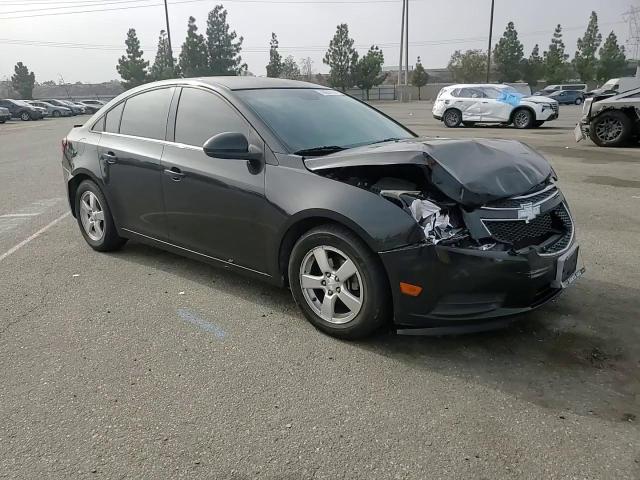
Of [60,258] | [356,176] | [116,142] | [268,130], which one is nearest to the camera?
[356,176]

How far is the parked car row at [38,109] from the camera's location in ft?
133

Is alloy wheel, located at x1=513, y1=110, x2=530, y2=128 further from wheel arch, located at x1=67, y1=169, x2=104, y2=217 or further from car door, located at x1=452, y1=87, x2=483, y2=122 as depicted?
wheel arch, located at x1=67, y1=169, x2=104, y2=217

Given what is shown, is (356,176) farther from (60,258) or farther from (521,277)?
(60,258)

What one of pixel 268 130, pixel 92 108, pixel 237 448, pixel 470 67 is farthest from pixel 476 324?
pixel 470 67

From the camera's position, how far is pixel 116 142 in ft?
16.3

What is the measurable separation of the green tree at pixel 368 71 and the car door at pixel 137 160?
70.0 m

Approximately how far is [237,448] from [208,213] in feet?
6.62

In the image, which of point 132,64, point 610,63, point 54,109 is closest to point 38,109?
point 54,109

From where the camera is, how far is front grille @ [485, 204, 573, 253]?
3.14m

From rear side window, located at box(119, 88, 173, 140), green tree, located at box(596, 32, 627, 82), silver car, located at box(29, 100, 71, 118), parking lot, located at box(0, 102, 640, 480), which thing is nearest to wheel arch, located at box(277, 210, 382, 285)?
parking lot, located at box(0, 102, 640, 480)

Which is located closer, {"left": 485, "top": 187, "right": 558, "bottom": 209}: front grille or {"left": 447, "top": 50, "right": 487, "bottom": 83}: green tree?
{"left": 485, "top": 187, "right": 558, "bottom": 209}: front grille

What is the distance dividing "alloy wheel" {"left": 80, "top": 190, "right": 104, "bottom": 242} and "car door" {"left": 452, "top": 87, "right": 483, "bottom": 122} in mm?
17587

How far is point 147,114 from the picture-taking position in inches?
188

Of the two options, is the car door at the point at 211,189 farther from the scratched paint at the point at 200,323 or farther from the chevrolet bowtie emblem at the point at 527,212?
the chevrolet bowtie emblem at the point at 527,212
